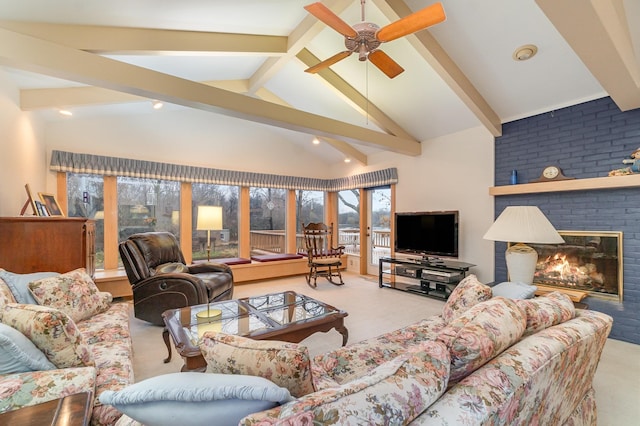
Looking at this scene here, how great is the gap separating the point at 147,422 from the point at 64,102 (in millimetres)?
3780

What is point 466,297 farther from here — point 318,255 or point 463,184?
point 318,255

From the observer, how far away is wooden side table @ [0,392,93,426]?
0.90 meters

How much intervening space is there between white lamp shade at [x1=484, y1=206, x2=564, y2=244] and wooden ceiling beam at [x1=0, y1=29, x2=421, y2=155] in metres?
2.28

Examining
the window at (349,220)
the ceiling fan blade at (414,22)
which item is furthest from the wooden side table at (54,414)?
the window at (349,220)

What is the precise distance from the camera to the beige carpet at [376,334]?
195 cm

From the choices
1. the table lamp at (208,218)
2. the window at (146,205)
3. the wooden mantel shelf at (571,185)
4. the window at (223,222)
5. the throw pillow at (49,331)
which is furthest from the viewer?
the window at (223,222)

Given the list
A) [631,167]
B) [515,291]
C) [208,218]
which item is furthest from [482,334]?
[208,218]

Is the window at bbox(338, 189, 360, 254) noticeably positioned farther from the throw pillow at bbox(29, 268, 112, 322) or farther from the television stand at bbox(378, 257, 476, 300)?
the throw pillow at bbox(29, 268, 112, 322)

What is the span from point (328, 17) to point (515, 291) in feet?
7.29

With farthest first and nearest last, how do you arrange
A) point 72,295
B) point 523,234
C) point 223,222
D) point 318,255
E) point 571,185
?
point 223,222 < point 318,255 < point 571,185 < point 523,234 < point 72,295

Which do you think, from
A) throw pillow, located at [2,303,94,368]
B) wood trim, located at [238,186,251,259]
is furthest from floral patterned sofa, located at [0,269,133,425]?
wood trim, located at [238,186,251,259]

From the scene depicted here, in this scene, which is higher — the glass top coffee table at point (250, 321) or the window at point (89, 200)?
the window at point (89, 200)

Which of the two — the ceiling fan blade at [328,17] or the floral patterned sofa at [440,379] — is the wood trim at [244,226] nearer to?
the ceiling fan blade at [328,17]

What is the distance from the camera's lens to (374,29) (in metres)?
2.16
